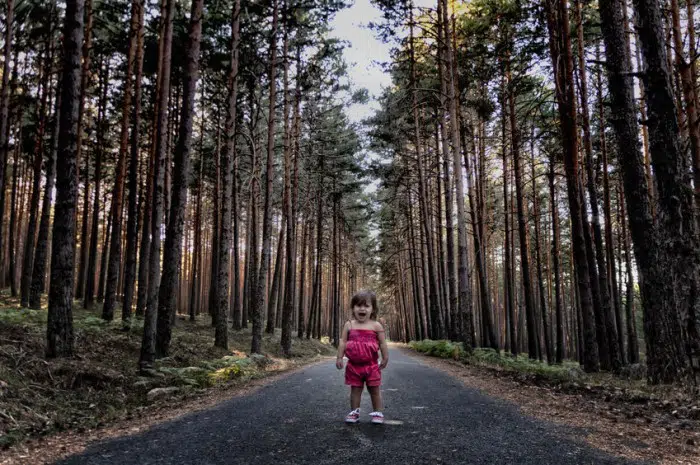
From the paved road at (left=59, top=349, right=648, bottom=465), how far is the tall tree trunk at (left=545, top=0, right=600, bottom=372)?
6.33 metres

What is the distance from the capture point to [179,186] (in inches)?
383

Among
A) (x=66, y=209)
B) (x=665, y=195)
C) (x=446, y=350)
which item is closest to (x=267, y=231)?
(x=66, y=209)

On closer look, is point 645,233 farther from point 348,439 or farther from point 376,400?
point 348,439

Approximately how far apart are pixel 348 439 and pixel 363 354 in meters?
0.94

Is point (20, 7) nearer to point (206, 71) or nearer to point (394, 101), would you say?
point (206, 71)

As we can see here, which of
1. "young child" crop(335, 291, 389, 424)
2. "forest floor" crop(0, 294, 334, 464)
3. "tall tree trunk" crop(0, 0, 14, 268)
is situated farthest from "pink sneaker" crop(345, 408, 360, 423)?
"tall tree trunk" crop(0, 0, 14, 268)

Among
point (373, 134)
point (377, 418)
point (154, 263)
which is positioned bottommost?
point (377, 418)

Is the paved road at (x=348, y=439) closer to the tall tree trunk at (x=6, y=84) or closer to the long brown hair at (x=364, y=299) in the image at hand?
the long brown hair at (x=364, y=299)

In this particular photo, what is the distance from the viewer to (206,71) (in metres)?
20.9

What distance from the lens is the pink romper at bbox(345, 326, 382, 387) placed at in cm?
448

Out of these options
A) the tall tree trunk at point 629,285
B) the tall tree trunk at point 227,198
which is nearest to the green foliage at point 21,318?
the tall tree trunk at point 227,198

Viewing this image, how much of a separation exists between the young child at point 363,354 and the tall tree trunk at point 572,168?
25.7ft

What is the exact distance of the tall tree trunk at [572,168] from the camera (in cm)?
1030

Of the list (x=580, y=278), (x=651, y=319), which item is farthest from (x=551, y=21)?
(x=651, y=319)
